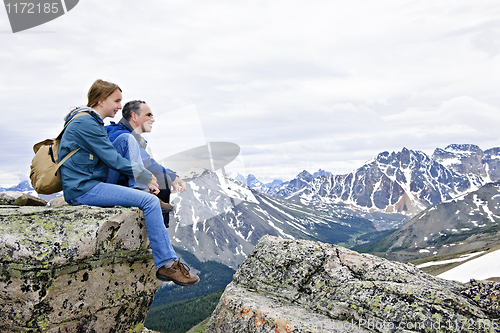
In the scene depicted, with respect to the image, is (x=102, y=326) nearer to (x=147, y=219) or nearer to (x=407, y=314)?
(x=147, y=219)

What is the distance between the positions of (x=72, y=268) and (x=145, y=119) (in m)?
4.70

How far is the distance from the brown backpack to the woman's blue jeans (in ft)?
2.54

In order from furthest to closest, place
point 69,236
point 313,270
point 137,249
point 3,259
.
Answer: point 313,270
point 137,249
point 69,236
point 3,259

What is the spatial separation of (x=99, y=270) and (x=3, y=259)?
2159 mm

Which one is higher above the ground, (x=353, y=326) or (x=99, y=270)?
(x=99, y=270)

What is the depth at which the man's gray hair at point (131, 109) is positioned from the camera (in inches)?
384

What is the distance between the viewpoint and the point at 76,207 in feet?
28.1

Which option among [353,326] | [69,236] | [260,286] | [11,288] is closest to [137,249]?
[69,236]

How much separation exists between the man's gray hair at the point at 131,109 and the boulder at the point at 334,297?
6386 mm

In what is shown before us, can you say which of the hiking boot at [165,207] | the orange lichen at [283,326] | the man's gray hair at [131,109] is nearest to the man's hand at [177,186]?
the hiking boot at [165,207]

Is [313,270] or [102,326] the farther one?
[313,270]

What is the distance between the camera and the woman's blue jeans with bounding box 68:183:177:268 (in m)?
8.55

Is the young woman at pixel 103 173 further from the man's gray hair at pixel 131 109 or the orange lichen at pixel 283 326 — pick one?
the orange lichen at pixel 283 326

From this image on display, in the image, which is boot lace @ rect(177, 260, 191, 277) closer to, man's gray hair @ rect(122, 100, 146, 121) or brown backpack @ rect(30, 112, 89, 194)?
brown backpack @ rect(30, 112, 89, 194)
